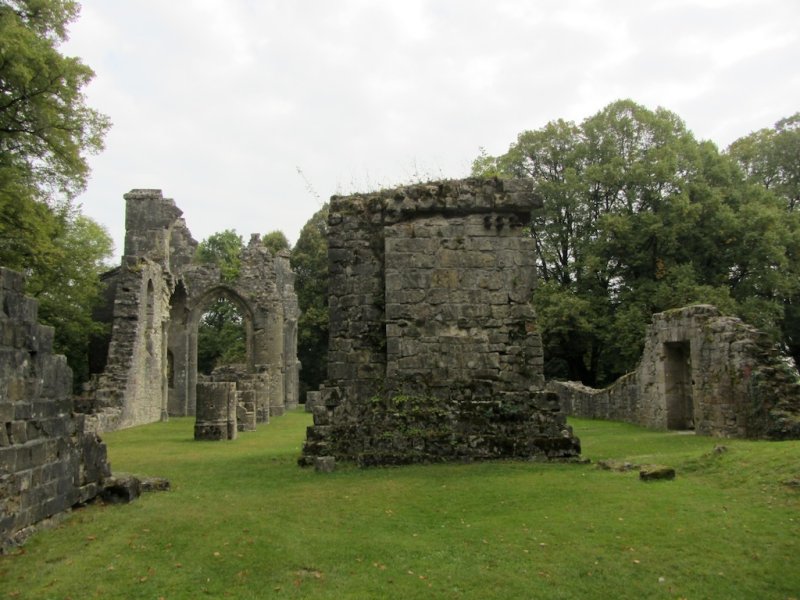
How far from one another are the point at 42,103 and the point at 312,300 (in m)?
30.6

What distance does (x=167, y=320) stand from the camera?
2842 centimetres

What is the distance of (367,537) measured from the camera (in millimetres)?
6707

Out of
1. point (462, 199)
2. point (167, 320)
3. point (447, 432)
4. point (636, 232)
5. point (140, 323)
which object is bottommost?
point (447, 432)

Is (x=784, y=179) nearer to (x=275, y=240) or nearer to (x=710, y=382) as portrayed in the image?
(x=710, y=382)

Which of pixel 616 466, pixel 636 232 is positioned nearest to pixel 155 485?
pixel 616 466

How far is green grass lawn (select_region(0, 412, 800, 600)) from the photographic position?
5.44 metres

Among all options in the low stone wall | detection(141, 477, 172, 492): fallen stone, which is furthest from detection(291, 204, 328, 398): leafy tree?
detection(141, 477, 172, 492): fallen stone

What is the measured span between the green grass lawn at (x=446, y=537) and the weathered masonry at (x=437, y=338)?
0.96 meters

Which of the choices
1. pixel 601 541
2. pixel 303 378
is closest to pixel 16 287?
pixel 601 541

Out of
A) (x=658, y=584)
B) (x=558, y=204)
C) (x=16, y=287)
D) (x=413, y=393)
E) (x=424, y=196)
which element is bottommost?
(x=658, y=584)

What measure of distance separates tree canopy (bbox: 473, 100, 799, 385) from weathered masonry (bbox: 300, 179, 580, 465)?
51.8ft

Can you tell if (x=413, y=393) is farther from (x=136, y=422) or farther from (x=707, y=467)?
(x=136, y=422)

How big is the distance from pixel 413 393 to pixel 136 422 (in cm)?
1522

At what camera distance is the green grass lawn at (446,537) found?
5.44 metres
